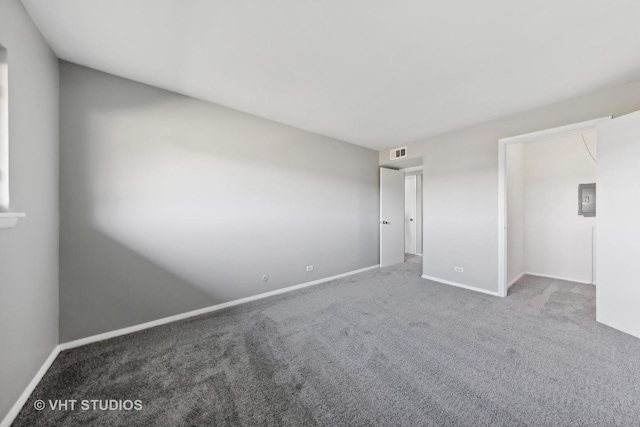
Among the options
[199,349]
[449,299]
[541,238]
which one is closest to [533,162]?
[541,238]

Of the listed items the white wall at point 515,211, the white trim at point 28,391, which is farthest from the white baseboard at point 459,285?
the white trim at point 28,391

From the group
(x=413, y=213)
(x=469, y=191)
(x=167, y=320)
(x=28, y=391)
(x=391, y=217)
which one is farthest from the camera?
(x=413, y=213)

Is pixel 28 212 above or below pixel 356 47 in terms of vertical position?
below

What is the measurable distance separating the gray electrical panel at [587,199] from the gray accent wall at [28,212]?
20.9 feet

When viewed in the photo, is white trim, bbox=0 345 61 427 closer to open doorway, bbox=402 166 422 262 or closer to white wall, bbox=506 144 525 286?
white wall, bbox=506 144 525 286

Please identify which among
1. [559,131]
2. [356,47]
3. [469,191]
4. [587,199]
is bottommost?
[587,199]

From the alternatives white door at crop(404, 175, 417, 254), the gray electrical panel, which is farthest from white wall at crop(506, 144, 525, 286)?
white door at crop(404, 175, 417, 254)

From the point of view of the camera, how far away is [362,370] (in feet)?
5.43

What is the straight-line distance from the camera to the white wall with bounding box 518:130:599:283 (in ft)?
11.7

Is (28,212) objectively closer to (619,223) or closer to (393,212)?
(393,212)

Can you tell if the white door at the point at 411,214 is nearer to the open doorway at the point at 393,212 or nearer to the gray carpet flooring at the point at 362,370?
the open doorway at the point at 393,212

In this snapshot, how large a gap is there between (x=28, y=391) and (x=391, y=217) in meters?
4.82

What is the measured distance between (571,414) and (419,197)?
5.05m

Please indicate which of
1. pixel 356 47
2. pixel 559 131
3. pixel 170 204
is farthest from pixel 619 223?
pixel 170 204
